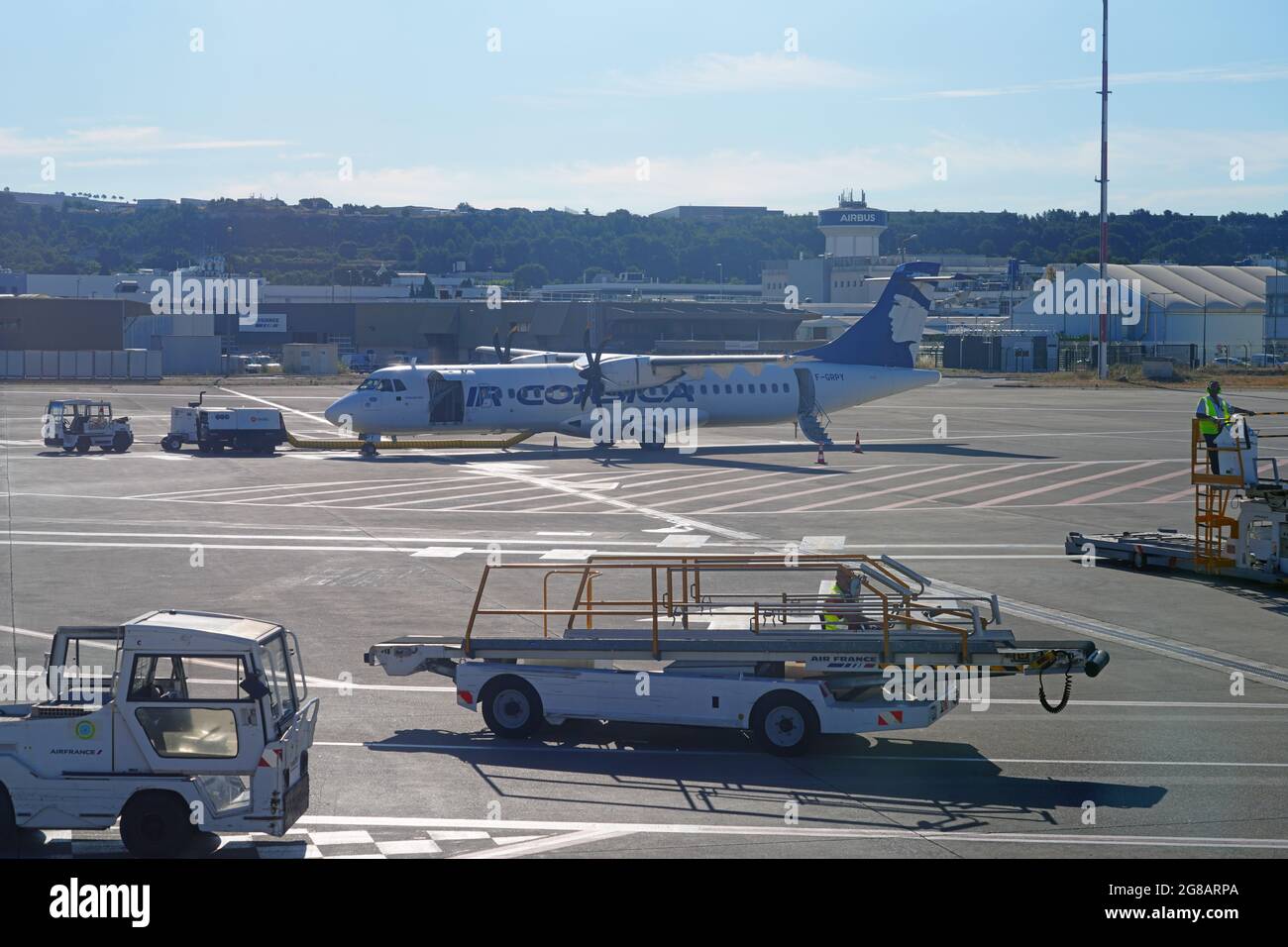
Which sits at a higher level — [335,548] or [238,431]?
[238,431]

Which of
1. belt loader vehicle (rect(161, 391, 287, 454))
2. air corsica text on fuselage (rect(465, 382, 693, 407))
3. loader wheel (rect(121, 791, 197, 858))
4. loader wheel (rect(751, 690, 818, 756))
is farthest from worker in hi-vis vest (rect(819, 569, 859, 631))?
belt loader vehicle (rect(161, 391, 287, 454))

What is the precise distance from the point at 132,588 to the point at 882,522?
18.9m

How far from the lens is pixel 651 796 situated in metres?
13.9

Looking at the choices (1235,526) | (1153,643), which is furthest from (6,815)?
(1235,526)

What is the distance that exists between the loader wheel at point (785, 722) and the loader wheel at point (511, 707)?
108 inches

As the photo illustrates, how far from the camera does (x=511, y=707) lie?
1616 centimetres

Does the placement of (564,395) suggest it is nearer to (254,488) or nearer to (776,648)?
(254,488)

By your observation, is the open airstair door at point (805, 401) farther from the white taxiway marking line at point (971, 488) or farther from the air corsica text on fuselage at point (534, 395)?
the white taxiway marking line at point (971, 488)

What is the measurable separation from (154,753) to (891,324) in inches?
1861

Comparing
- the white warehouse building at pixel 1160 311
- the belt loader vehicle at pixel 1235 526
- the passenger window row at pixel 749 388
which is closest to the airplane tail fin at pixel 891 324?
the passenger window row at pixel 749 388

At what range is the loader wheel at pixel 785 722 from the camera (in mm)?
15469

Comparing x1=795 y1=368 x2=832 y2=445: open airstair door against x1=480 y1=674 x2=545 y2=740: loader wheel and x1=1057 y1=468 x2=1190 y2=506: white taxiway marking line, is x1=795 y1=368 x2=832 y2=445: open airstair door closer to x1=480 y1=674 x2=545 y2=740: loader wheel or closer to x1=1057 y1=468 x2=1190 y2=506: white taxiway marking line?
x1=1057 y1=468 x2=1190 y2=506: white taxiway marking line

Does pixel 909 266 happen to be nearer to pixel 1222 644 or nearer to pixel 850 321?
pixel 1222 644
